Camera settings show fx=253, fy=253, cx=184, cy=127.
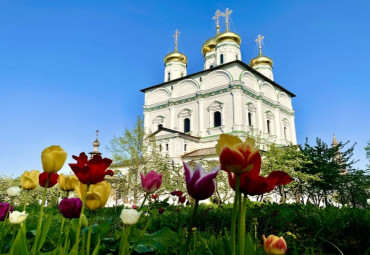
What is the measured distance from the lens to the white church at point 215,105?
2388cm

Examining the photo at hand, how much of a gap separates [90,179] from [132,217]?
36 centimetres

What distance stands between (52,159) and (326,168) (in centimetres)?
1728

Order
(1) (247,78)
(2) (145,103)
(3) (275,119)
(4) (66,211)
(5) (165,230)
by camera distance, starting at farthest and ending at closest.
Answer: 1. (2) (145,103)
2. (3) (275,119)
3. (1) (247,78)
4. (5) (165,230)
5. (4) (66,211)

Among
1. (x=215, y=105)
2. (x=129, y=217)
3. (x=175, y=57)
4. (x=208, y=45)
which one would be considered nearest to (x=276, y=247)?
A: (x=129, y=217)

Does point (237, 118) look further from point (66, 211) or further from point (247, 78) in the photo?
point (66, 211)

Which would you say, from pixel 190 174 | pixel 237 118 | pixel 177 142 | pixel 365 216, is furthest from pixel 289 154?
pixel 190 174

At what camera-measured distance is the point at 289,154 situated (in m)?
16.2

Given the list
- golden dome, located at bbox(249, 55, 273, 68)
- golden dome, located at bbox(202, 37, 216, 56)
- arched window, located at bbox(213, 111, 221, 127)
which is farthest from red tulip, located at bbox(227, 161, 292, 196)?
golden dome, located at bbox(249, 55, 273, 68)

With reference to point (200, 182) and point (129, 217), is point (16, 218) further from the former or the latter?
point (200, 182)

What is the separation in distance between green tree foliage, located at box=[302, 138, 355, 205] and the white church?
538cm

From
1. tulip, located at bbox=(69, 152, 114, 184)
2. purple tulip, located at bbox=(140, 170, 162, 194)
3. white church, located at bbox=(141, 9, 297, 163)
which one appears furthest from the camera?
white church, located at bbox=(141, 9, 297, 163)

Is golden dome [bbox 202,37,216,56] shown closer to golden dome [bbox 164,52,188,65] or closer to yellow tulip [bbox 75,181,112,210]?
golden dome [bbox 164,52,188,65]

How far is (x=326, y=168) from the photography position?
51.4ft

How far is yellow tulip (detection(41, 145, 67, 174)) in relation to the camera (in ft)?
4.56
